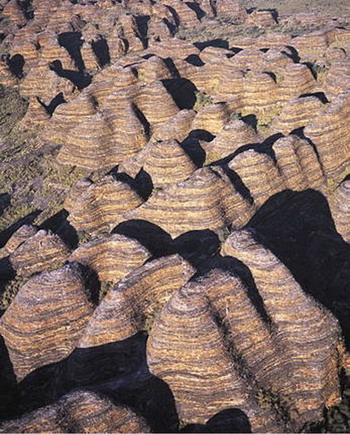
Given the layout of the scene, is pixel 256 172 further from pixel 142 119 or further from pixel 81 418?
pixel 81 418

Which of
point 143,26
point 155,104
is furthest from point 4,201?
point 143,26

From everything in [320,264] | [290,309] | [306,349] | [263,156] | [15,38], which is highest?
[15,38]

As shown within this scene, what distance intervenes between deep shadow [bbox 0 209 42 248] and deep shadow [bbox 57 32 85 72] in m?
44.1

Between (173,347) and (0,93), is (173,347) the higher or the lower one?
the lower one

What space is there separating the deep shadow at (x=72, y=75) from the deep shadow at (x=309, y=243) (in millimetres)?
50212

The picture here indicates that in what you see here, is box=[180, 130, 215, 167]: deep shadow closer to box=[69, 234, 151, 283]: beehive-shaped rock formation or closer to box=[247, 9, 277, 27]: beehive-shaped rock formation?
box=[69, 234, 151, 283]: beehive-shaped rock formation

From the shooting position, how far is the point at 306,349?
74.6 ft

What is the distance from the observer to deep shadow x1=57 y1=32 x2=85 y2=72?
8144 centimetres

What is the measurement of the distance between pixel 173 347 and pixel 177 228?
13.9 meters

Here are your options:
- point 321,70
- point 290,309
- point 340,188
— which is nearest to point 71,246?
point 290,309

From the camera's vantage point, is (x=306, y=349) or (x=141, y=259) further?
(x=141, y=259)

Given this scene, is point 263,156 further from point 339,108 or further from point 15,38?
point 15,38

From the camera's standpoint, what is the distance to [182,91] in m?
61.0

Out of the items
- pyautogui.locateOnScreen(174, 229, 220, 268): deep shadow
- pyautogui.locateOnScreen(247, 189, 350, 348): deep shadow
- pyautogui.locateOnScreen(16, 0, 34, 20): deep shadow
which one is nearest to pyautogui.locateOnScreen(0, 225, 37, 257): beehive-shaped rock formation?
pyautogui.locateOnScreen(174, 229, 220, 268): deep shadow
